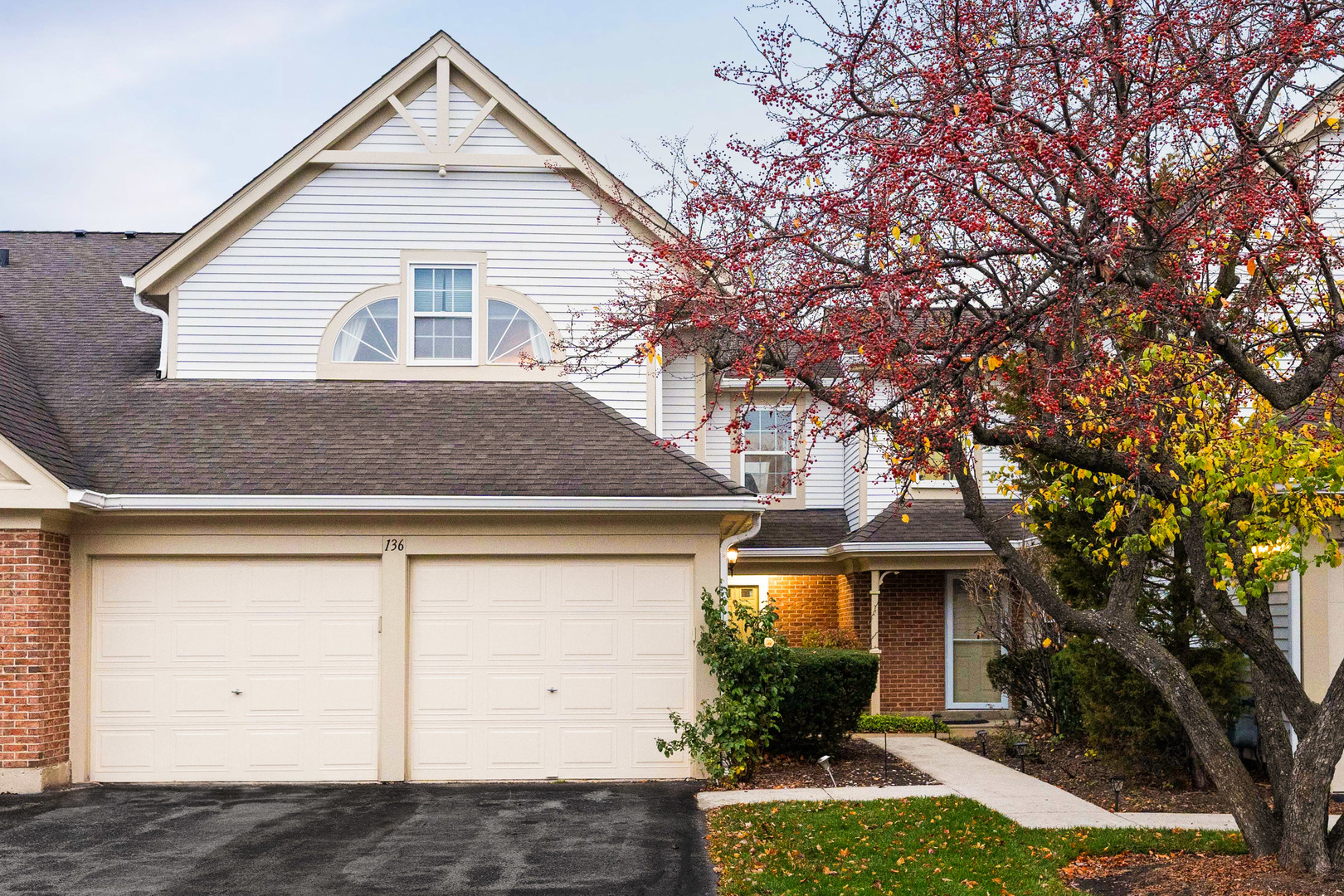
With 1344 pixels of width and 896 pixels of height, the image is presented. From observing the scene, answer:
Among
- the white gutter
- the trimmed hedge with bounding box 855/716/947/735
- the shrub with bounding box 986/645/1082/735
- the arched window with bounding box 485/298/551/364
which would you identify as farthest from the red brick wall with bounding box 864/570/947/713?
the arched window with bounding box 485/298/551/364

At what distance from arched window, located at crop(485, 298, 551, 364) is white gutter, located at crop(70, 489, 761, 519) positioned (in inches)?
113

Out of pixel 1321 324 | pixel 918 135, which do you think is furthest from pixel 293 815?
pixel 1321 324

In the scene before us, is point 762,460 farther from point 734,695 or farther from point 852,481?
point 734,695

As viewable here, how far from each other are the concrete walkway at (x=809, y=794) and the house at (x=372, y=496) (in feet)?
4.21

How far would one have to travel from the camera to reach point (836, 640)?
18797 millimetres

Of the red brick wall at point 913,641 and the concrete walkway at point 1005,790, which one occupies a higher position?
the red brick wall at point 913,641

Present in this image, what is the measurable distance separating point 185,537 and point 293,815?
356cm

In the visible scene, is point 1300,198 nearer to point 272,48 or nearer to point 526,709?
point 526,709

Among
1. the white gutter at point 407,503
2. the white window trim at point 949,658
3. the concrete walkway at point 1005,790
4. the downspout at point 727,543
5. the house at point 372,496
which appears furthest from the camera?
the white window trim at point 949,658

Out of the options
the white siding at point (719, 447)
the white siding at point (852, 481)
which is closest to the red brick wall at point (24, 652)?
the white siding at point (719, 447)

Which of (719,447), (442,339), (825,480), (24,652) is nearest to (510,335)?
(442,339)

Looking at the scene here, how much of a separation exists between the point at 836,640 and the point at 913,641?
1.22 metres

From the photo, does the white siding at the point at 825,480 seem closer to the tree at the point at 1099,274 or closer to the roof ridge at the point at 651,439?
the roof ridge at the point at 651,439

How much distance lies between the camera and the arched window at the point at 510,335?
584 inches
